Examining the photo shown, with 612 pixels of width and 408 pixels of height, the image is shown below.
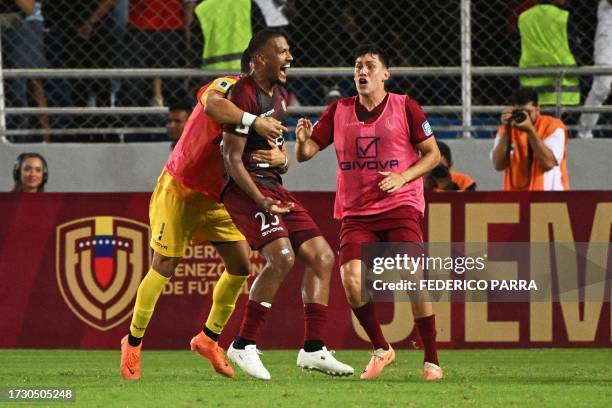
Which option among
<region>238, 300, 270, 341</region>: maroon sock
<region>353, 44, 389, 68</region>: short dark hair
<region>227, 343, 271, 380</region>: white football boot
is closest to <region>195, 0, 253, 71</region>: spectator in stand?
<region>353, 44, 389, 68</region>: short dark hair

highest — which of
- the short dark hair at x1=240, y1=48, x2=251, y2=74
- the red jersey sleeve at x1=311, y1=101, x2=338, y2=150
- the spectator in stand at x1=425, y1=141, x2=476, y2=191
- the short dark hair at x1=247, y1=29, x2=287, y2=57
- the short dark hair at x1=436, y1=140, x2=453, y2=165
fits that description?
the short dark hair at x1=247, y1=29, x2=287, y2=57

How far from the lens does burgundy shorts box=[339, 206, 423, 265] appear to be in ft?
28.5

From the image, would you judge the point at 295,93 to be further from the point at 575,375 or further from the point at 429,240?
the point at 575,375

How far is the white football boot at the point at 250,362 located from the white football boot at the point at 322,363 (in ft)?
0.76

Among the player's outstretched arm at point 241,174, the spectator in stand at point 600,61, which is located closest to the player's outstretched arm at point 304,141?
the player's outstretched arm at point 241,174

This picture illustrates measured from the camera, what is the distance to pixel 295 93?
13703 millimetres

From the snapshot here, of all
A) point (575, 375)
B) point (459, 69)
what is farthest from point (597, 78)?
point (575, 375)

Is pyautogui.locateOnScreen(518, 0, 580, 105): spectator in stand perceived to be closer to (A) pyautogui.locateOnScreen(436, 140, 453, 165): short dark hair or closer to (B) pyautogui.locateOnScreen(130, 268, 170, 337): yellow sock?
(A) pyautogui.locateOnScreen(436, 140, 453, 165): short dark hair

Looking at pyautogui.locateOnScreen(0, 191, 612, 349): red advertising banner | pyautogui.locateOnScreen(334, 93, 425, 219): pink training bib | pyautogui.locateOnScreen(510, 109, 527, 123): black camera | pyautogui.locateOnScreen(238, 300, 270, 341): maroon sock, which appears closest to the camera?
pyautogui.locateOnScreen(238, 300, 270, 341): maroon sock

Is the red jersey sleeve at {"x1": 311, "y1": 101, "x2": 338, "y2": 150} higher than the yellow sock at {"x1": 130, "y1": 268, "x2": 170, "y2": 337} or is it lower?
higher

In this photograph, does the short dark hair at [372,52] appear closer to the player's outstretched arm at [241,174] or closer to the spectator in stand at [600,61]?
the player's outstretched arm at [241,174]

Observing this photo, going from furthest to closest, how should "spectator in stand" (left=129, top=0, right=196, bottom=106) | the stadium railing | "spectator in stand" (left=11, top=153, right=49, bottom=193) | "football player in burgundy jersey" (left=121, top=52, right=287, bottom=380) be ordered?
"spectator in stand" (left=129, top=0, right=196, bottom=106) < the stadium railing < "spectator in stand" (left=11, top=153, right=49, bottom=193) < "football player in burgundy jersey" (left=121, top=52, right=287, bottom=380)

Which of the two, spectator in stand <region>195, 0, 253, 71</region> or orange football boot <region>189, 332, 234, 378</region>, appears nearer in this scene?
orange football boot <region>189, 332, 234, 378</region>

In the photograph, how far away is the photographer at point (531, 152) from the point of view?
38.1 feet
